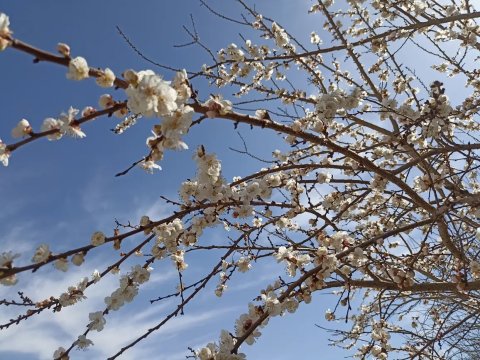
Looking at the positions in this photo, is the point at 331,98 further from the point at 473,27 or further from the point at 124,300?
the point at 473,27

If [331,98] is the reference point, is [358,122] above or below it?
above

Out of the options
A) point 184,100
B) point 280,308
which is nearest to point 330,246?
point 280,308

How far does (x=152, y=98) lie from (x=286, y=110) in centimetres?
380

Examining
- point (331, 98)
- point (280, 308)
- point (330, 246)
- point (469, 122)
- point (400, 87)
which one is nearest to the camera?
point (280, 308)

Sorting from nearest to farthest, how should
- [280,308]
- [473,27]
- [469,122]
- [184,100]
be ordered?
[184,100] → [280,308] → [473,27] → [469,122]

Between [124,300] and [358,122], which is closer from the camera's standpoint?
[124,300]

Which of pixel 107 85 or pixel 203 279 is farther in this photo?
pixel 203 279

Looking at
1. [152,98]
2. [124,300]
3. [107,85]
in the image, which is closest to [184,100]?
[152,98]

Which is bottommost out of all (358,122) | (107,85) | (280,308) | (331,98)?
(280,308)

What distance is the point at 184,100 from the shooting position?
7.20ft

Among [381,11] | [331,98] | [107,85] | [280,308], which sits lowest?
[280,308]

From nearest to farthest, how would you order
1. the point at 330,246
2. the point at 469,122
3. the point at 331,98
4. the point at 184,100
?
the point at 184,100 → the point at 331,98 → the point at 330,246 → the point at 469,122

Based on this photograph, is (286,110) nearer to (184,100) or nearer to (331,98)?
(331,98)

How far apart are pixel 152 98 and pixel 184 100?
228mm
